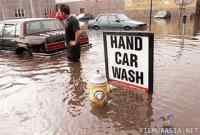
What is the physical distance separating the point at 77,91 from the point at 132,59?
176cm

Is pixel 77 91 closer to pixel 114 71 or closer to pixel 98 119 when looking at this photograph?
pixel 114 71

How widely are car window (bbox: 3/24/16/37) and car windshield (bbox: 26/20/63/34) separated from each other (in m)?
0.81

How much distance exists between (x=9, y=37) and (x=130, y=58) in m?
7.04

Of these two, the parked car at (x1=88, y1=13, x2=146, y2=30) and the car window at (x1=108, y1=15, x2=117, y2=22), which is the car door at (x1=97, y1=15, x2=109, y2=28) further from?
the car window at (x1=108, y1=15, x2=117, y2=22)

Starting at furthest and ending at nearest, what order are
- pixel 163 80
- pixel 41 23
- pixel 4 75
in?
pixel 41 23
pixel 4 75
pixel 163 80

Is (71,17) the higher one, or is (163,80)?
(71,17)

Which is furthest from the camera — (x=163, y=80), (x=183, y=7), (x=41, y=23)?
(x=183, y=7)

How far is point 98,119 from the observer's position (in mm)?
4562

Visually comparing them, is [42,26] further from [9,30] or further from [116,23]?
[116,23]

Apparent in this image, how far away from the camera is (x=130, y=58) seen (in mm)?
4973

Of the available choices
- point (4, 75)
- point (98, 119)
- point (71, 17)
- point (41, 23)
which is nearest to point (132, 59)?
point (98, 119)

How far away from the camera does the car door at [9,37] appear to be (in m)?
10.2

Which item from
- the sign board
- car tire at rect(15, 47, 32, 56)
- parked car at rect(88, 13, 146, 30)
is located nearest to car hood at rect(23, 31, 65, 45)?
car tire at rect(15, 47, 32, 56)

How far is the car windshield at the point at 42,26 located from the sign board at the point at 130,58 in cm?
524
